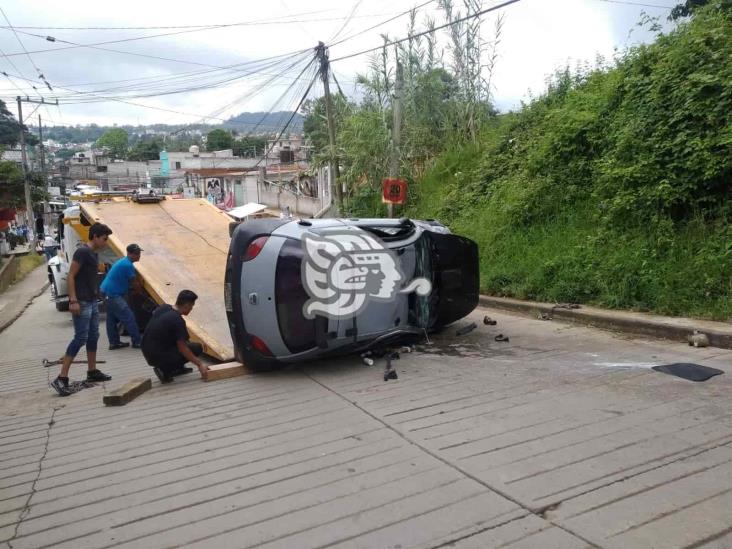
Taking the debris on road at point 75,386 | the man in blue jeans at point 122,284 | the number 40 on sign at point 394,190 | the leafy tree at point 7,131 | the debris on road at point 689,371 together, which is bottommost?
the debris on road at point 75,386

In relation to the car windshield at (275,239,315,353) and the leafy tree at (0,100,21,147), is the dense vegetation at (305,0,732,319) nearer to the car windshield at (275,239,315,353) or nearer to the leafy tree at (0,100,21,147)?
the car windshield at (275,239,315,353)

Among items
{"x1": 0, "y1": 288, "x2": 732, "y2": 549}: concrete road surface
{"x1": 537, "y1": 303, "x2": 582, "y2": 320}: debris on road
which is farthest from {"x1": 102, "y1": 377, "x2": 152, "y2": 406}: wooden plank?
{"x1": 537, "y1": 303, "x2": 582, "y2": 320}: debris on road

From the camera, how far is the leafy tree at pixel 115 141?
8300cm

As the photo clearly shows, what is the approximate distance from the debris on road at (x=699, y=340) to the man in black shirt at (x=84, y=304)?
21.2ft

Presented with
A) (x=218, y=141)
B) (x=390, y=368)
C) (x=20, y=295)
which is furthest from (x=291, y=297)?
(x=218, y=141)

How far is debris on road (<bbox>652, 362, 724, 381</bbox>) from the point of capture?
502cm

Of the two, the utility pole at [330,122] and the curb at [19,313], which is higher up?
the utility pole at [330,122]

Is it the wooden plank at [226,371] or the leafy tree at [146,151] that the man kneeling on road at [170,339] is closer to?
the wooden plank at [226,371]

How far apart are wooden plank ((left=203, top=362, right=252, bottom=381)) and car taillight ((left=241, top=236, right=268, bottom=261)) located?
1174mm

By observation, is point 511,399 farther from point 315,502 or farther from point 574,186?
point 574,186

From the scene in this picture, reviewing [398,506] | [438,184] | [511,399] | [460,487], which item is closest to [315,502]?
[398,506]

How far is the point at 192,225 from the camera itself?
1122 centimetres

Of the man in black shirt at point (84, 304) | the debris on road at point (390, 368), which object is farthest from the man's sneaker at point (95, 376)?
the debris on road at point (390, 368)

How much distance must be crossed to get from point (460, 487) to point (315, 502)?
2.70ft
